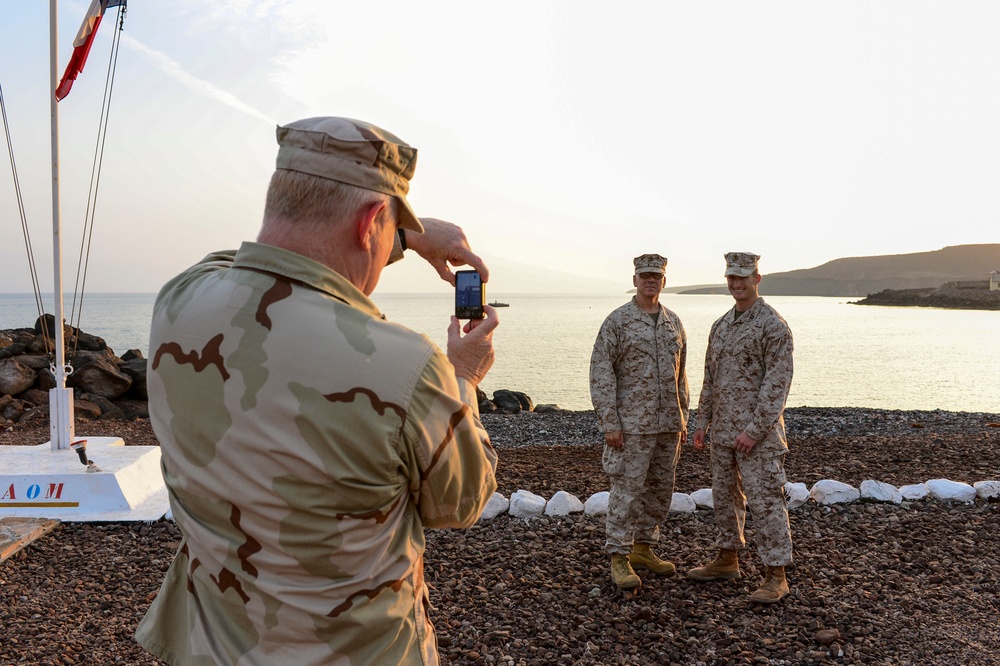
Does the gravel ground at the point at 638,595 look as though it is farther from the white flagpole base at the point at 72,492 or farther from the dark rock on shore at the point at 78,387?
the dark rock on shore at the point at 78,387

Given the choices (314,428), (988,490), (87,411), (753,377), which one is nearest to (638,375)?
(753,377)

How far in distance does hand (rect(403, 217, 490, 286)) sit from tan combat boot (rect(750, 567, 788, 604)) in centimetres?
378

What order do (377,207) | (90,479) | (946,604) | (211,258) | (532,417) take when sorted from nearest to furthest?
(377,207)
(211,258)
(946,604)
(90,479)
(532,417)

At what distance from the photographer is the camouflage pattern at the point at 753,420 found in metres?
4.72

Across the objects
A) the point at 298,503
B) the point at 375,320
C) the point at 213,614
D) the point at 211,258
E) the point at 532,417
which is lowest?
the point at 532,417

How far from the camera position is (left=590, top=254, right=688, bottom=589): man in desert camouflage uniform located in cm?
511

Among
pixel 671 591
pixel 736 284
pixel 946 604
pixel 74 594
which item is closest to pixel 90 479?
pixel 74 594

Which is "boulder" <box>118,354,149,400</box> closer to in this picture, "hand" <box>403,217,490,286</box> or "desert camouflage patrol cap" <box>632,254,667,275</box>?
"desert camouflage patrol cap" <box>632,254,667,275</box>

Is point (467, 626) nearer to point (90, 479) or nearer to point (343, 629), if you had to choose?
point (343, 629)

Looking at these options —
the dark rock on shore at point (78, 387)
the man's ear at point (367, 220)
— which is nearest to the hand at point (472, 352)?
the man's ear at point (367, 220)

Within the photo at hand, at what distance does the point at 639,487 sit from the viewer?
5.10m

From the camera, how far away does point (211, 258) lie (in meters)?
1.65

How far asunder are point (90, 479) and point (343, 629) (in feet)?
19.0

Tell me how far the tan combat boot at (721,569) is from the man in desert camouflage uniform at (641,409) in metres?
0.22
